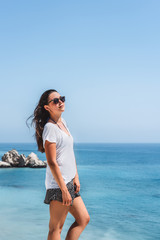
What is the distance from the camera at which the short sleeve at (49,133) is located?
8.63ft

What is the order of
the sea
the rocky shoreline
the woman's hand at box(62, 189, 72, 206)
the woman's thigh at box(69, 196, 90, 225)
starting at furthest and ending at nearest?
the rocky shoreline
the sea
the woman's thigh at box(69, 196, 90, 225)
the woman's hand at box(62, 189, 72, 206)

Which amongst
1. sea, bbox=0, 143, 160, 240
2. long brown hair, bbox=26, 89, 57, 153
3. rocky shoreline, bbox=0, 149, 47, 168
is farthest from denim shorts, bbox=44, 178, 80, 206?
rocky shoreline, bbox=0, 149, 47, 168

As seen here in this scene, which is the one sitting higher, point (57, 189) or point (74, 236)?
point (57, 189)

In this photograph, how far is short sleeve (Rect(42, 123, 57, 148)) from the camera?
263 cm

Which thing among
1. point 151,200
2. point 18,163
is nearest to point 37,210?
point 151,200

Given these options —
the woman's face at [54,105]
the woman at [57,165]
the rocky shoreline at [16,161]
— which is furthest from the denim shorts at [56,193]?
the rocky shoreline at [16,161]

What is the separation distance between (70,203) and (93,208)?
12868 millimetres

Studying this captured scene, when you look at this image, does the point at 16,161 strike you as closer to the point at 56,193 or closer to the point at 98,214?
the point at 98,214

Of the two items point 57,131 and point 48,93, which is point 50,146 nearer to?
point 57,131

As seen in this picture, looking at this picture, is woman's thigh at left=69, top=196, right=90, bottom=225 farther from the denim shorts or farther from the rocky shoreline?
the rocky shoreline

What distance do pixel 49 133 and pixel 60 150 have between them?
0.18 metres

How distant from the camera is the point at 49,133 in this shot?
104 inches

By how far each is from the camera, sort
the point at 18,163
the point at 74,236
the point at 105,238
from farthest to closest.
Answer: the point at 18,163 → the point at 105,238 → the point at 74,236

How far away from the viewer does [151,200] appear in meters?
19.5
